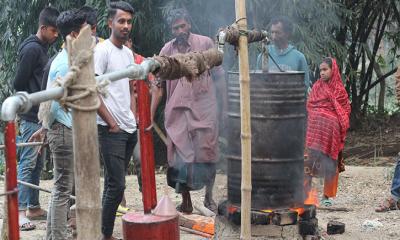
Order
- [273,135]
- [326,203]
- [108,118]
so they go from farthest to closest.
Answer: [326,203]
[273,135]
[108,118]

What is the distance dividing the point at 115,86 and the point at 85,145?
95.0 inches

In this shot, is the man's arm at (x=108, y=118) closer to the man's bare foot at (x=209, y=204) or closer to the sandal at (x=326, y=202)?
the man's bare foot at (x=209, y=204)

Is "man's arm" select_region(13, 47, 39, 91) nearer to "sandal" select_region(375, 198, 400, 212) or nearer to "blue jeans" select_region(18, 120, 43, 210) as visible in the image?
"blue jeans" select_region(18, 120, 43, 210)

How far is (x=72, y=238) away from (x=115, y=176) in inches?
33.6

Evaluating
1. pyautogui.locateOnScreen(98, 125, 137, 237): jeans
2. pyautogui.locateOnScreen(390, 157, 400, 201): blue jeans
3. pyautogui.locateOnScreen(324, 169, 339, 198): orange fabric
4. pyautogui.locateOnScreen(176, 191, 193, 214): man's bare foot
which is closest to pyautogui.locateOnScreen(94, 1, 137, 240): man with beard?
pyautogui.locateOnScreen(98, 125, 137, 237): jeans

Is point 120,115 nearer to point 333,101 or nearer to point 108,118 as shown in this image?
point 108,118

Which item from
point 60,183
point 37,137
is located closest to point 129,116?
point 60,183

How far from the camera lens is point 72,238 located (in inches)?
221

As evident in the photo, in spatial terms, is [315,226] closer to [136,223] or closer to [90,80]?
[136,223]

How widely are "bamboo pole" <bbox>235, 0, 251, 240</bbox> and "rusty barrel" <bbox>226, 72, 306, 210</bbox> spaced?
58cm

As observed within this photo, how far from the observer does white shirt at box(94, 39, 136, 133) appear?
16.6 ft

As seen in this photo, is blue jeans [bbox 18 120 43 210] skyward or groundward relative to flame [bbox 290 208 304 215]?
skyward

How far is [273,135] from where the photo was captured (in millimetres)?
5082

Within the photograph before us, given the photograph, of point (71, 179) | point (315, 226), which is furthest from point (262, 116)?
point (71, 179)
